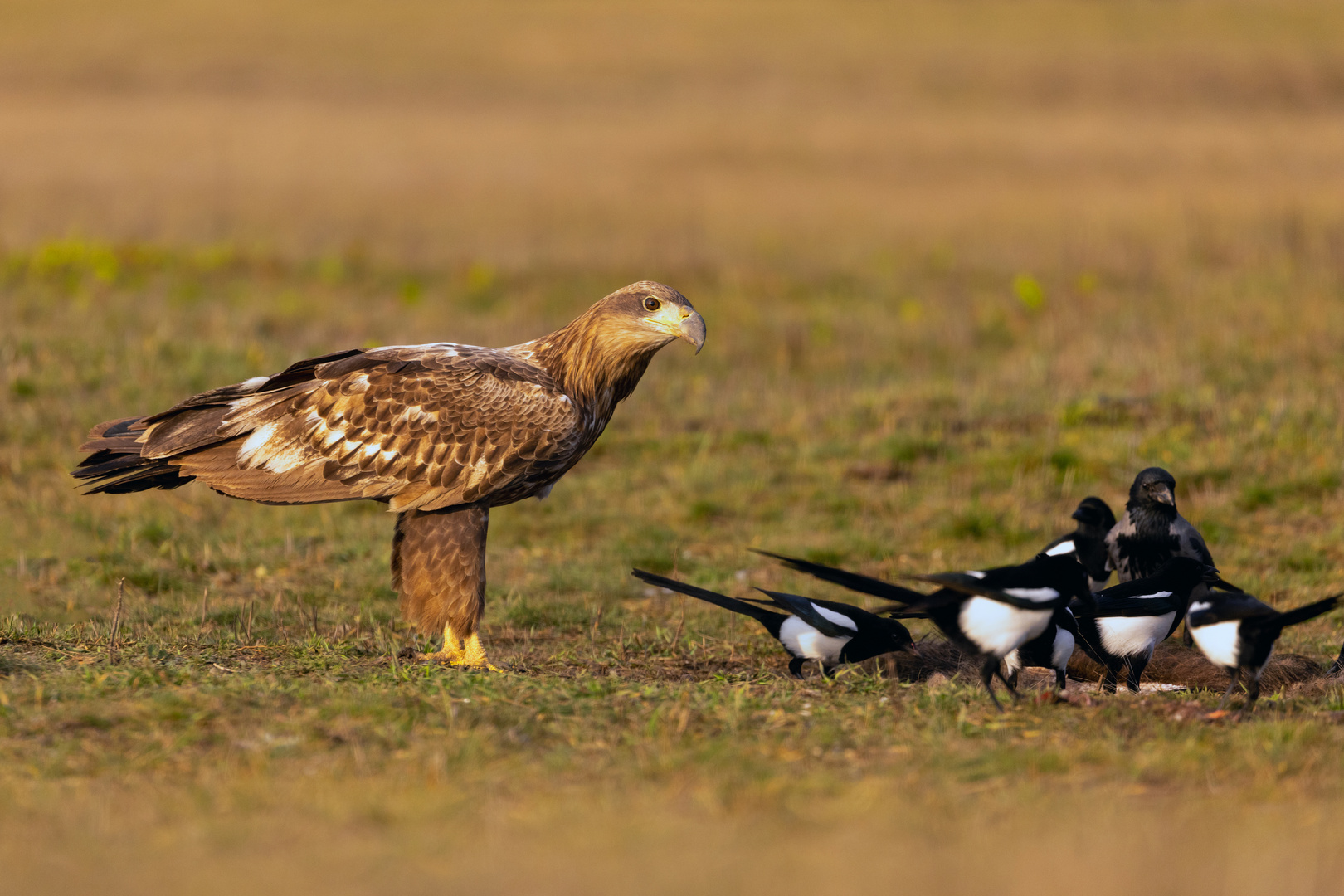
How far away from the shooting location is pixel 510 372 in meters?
7.29

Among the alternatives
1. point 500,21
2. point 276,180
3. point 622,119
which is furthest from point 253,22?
point 276,180

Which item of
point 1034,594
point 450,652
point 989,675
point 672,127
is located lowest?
point 450,652

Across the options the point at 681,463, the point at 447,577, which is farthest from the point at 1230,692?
the point at 681,463

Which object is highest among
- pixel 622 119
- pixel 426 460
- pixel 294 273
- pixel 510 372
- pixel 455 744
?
pixel 622 119

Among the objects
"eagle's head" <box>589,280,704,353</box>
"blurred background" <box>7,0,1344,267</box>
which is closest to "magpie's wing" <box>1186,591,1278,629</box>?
"eagle's head" <box>589,280,704,353</box>

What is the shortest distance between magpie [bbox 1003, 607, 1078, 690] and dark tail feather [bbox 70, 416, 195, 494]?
4.32 meters

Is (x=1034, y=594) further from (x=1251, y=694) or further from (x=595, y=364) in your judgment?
(x=595, y=364)

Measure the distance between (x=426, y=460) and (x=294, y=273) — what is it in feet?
44.8

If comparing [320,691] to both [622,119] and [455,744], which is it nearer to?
[455,744]

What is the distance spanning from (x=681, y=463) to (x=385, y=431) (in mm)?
5346

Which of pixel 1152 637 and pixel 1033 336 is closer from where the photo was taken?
pixel 1152 637

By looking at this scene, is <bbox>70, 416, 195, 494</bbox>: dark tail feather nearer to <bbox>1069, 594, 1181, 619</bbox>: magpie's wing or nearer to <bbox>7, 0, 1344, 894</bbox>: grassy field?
<bbox>7, 0, 1344, 894</bbox>: grassy field

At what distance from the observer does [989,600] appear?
20.0 feet

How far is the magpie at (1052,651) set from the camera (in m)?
6.80
